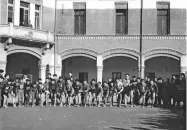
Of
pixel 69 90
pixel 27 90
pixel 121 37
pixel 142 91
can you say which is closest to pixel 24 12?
pixel 121 37

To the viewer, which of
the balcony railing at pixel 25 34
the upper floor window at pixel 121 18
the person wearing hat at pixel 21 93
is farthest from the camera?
the upper floor window at pixel 121 18

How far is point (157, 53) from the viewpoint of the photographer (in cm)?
2305

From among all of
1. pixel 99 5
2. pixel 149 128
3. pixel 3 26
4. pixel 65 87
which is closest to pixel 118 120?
pixel 149 128

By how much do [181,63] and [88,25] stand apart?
716 centimetres

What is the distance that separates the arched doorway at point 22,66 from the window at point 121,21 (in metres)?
7.11

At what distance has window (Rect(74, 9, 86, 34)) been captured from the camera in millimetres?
23938

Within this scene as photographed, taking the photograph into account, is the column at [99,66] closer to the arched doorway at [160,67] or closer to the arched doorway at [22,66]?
the arched doorway at [160,67]

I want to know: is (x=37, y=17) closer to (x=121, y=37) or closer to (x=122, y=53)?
(x=121, y=37)

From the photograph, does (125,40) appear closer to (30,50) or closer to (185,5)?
(185,5)

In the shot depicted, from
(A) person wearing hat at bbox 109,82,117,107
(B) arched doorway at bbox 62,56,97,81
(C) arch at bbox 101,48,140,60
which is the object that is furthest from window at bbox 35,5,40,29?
(A) person wearing hat at bbox 109,82,117,107

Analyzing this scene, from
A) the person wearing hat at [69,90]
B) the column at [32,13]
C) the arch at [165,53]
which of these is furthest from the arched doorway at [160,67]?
the person wearing hat at [69,90]

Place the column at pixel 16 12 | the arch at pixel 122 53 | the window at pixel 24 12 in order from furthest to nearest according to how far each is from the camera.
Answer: the arch at pixel 122 53
the window at pixel 24 12
the column at pixel 16 12

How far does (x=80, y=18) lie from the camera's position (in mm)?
24047

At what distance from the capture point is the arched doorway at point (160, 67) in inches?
999
